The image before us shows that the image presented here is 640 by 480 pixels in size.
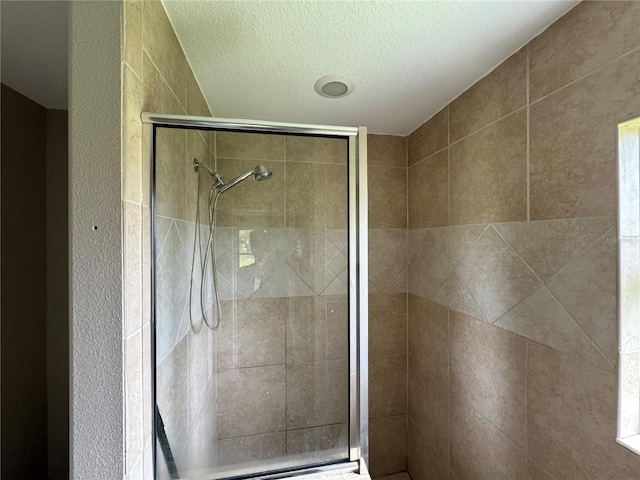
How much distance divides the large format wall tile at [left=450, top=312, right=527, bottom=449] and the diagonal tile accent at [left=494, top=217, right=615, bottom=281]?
318 millimetres

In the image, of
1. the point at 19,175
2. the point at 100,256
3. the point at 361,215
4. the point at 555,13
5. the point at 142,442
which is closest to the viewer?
the point at 100,256

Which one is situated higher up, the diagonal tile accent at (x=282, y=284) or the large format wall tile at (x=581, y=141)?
the large format wall tile at (x=581, y=141)

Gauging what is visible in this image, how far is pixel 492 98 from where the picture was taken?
1.14 m

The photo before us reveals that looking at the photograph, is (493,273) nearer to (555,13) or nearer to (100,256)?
(555,13)

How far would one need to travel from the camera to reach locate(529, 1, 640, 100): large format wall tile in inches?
27.4

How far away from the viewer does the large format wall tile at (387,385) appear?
1832 millimetres

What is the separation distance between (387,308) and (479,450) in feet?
2.77

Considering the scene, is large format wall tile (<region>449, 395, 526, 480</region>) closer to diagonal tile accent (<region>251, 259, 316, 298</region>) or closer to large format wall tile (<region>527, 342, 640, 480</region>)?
large format wall tile (<region>527, 342, 640, 480</region>)

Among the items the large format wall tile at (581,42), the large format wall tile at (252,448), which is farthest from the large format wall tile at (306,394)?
the large format wall tile at (581,42)

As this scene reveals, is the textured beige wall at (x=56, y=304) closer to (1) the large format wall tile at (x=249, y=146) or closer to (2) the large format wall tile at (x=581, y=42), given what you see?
(1) the large format wall tile at (x=249, y=146)

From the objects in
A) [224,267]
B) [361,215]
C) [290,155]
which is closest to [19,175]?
[224,267]

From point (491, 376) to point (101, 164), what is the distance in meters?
1.57

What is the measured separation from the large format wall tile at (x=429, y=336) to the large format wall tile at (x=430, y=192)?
51 centimetres

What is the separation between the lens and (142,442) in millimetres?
721
